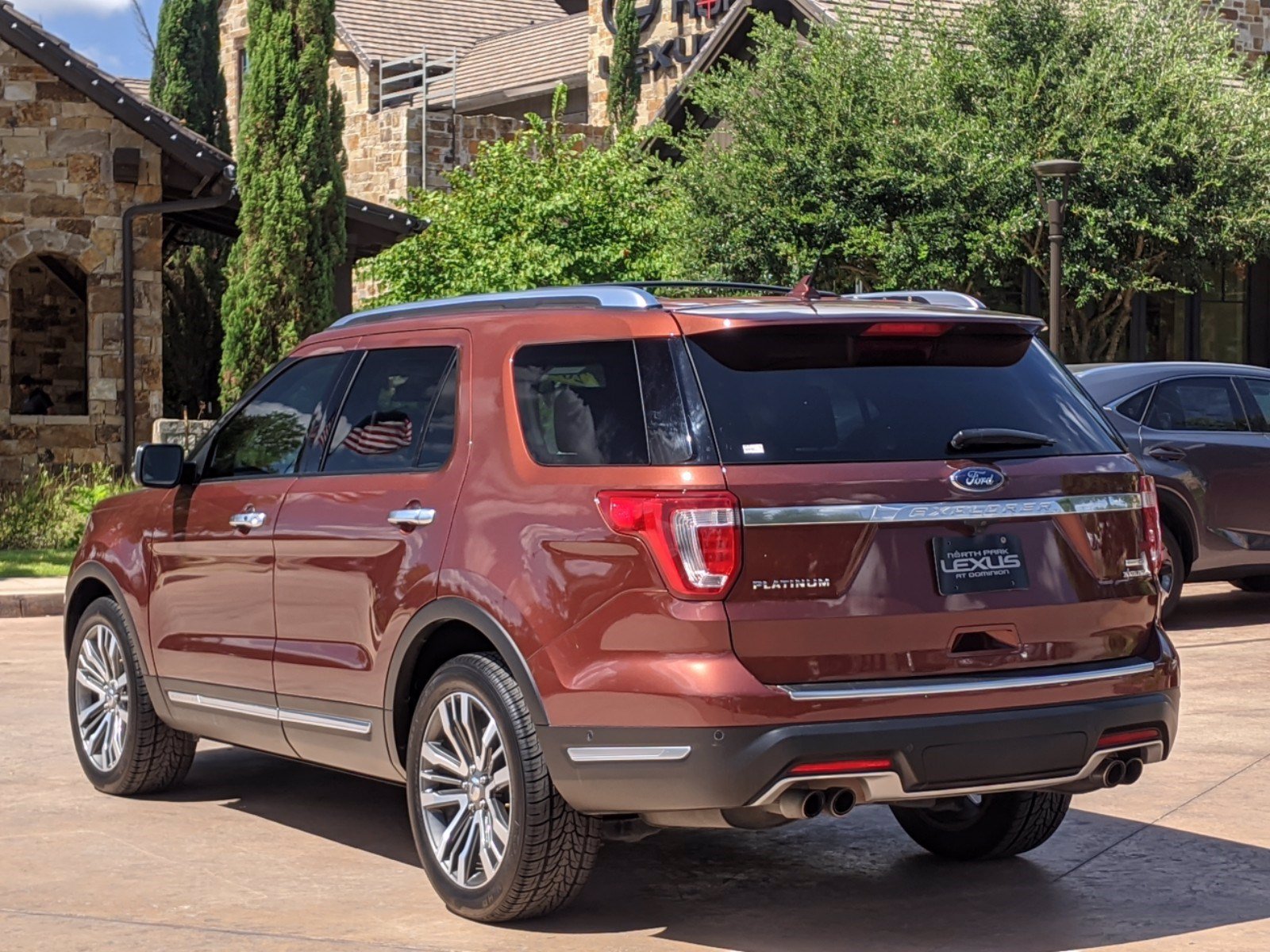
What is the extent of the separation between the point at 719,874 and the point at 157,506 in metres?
2.82

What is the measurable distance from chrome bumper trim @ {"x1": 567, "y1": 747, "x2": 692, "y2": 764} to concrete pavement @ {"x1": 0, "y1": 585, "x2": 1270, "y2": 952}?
61 cm

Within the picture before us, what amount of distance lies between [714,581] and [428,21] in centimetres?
4477

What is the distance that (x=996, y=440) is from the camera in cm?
592

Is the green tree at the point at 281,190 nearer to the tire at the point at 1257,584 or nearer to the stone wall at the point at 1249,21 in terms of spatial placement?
the tire at the point at 1257,584

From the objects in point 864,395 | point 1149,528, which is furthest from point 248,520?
point 1149,528

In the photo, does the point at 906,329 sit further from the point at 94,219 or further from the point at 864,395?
the point at 94,219

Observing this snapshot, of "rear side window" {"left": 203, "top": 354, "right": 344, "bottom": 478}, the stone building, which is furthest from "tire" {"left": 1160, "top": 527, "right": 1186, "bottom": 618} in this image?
the stone building

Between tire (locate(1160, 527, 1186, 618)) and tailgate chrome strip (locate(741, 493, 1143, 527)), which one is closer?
tailgate chrome strip (locate(741, 493, 1143, 527))

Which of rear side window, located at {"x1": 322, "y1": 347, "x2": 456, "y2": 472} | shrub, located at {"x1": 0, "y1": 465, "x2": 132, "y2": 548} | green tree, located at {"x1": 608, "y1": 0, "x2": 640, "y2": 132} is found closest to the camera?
rear side window, located at {"x1": 322, "y1": 347, "x2": 456, "y2": 472}

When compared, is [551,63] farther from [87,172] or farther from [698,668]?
[698,668]

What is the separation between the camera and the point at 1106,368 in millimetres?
14016

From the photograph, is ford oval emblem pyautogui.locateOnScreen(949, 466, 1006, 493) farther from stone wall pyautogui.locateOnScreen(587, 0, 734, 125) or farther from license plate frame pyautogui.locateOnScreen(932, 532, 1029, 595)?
stone wall pyautogui.locateOnScreen(587, 0, 734, 125)

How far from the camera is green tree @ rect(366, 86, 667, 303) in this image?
26.2m

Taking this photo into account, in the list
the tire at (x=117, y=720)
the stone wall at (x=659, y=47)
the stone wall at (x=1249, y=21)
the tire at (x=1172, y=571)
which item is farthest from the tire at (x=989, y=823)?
the stone wall at (x=659, y=47)
